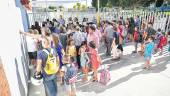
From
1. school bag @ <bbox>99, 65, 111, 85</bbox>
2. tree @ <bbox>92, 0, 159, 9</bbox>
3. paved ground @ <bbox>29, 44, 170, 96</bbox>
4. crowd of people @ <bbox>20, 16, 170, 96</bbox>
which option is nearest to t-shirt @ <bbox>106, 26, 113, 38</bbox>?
crowd of people @ <bbox>20, 16, 170, 96</bbox>

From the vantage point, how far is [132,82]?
7688mm

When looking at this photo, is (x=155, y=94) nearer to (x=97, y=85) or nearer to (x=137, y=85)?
(x=137, y=85)

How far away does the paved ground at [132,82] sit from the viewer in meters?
6.98

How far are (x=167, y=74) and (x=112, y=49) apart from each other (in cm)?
246

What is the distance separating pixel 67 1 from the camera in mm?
43062

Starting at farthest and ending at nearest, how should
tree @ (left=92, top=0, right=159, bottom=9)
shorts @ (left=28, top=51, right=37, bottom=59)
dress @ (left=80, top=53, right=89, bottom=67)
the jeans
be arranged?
tree @ (left=92, top=0, right=159, bottom=9)
shorts @ (left=28, top=51, right=37, bottom=59)
dress @ (left=80, top=53, right=89, bottom=67)
the jeans

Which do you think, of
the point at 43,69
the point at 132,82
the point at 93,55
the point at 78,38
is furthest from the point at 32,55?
the point at 132,82

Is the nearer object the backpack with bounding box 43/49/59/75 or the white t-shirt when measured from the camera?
the backpack with bounding box 43/49/59/75

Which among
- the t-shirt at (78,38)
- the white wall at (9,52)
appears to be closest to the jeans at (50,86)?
the white wall at (9,52)

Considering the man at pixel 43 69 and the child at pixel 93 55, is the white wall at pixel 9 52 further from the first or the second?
the child at pixel 93 55

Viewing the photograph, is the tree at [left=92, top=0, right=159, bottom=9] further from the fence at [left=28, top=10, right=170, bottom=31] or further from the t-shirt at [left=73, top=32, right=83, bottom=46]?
the t-shirt at [left=73, top=32, right=83, bottom=46]

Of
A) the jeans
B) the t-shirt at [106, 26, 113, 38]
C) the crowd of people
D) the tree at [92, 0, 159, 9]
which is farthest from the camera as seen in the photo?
the tree at [92, 0, 159, 9]

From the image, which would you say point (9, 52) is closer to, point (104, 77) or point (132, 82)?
point (104, 77)

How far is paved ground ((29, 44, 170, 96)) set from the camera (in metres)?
6.98
